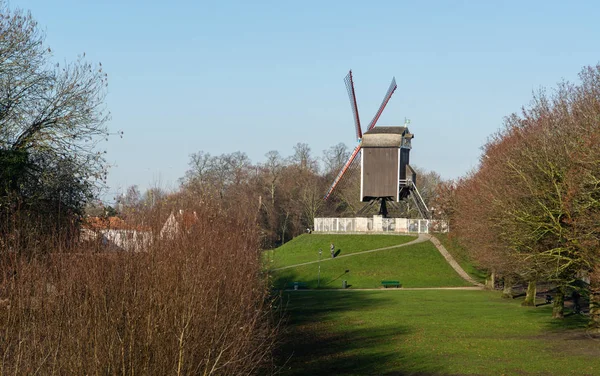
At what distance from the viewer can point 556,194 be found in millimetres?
30125

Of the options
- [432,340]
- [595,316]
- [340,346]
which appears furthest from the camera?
[595,316]

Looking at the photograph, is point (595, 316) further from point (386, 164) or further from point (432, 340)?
point (386, 164)

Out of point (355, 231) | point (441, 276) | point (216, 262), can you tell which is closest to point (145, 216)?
point (216, 262)

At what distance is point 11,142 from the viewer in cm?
2359

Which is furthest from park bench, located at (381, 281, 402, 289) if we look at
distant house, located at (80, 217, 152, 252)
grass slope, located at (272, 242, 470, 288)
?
distant house, located at (80, 217, 152, 252)

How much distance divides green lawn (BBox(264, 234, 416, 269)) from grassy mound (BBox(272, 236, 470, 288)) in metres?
3.51

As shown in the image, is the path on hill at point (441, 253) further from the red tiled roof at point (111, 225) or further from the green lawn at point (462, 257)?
the red tiled roof at point (111, 225)

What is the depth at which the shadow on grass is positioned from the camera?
80.0 ft

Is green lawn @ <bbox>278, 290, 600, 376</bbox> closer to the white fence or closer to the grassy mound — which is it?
the grassy mound

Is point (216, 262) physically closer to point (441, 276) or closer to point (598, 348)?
point (598, 348)

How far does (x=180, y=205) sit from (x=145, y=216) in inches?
230

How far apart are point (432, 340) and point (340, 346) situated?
3.94 m

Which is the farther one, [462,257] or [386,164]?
[386,164]

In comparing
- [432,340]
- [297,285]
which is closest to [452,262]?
[297,285]
